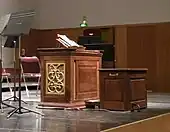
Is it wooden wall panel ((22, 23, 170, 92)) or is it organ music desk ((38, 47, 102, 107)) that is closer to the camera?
organ music desk ((38, 47, 102, 107))

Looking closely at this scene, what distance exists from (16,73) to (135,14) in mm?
6205

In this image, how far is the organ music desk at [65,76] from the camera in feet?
A: 17.7

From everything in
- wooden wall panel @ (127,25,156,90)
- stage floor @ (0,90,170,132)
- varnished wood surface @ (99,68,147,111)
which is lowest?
stage floor @ (0,90,170,132)

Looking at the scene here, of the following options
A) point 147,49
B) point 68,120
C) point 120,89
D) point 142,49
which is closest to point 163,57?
point 147,49

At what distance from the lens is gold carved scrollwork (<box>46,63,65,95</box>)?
5.46 meters

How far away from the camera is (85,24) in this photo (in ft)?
36.5

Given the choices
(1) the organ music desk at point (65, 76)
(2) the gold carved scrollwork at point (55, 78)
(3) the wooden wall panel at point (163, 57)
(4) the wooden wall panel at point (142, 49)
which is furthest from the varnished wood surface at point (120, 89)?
(4) the wooden wall panel at point (142, 49)

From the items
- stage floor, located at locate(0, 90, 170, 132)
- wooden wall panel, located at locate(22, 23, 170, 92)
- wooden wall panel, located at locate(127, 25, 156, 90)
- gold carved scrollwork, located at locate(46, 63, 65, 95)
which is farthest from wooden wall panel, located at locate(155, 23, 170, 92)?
gold carved scrollwork, located at locate(46, 63, 65, 95)

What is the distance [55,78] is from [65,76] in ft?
0.54

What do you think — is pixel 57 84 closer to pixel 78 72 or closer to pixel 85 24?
pixel 78 72

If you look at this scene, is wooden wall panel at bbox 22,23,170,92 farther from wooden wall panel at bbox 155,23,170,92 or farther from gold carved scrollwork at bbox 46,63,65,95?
gold carved scrollwork at bbox 46,63,65,95

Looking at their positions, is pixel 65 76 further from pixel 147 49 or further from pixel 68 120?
pixel 147 49

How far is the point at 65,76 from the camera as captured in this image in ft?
17.8

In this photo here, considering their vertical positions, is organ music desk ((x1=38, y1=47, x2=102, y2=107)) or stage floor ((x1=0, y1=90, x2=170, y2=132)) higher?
organ music desk ((x1=38, y1=47, x2=102, y2=107))
